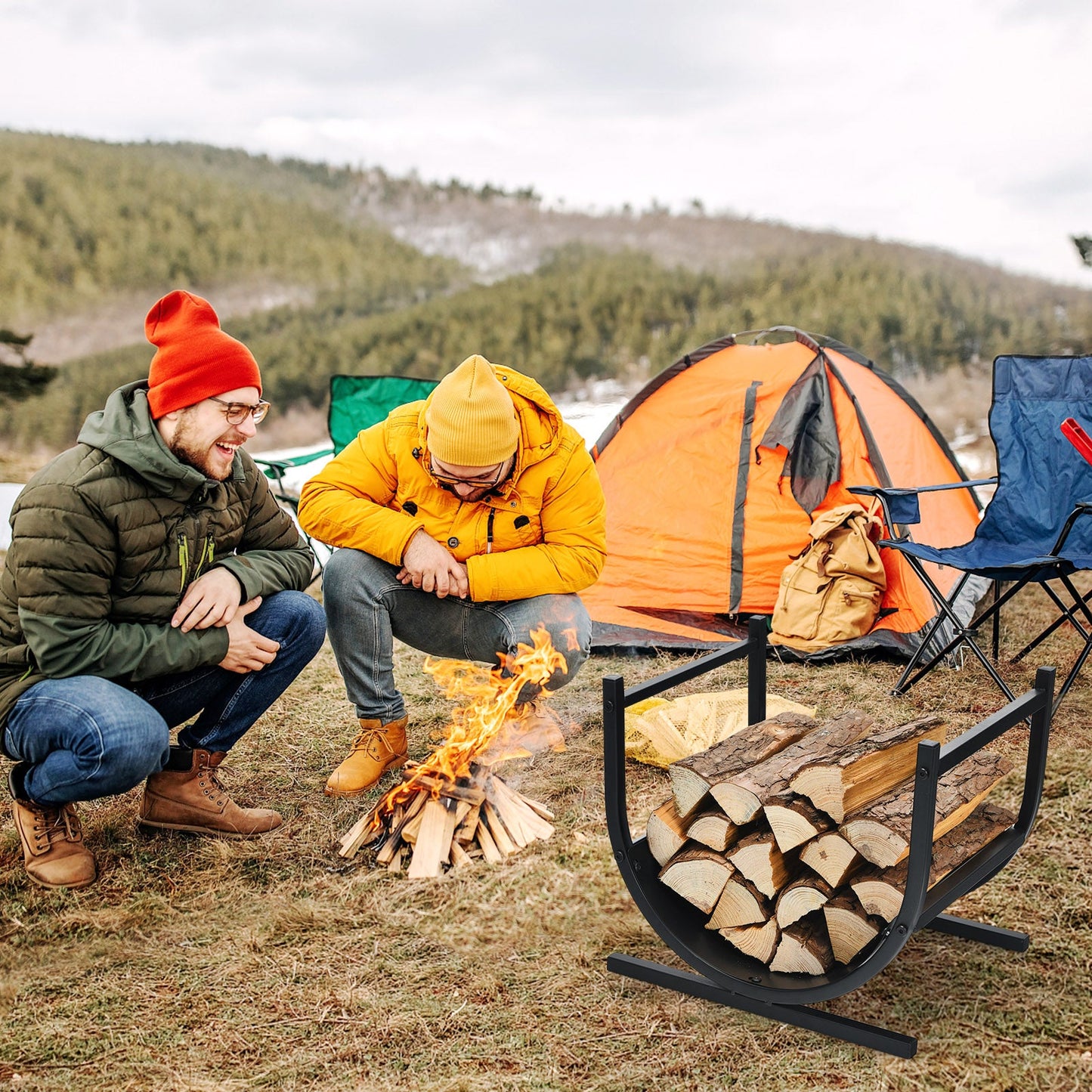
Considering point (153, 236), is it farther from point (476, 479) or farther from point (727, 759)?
point (727, 759)

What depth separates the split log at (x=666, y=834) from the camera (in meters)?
1.90

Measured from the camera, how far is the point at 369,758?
2809 mm

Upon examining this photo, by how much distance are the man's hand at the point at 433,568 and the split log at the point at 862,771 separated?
1144 millimetres

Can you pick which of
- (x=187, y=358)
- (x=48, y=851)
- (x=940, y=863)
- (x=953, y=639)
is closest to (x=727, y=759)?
(x=940, y=863)

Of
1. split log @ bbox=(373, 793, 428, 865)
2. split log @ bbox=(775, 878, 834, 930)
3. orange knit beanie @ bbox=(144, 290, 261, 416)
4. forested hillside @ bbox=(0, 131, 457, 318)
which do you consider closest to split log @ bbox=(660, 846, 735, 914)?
split log @ bbox=(775, 878, 834, 930)

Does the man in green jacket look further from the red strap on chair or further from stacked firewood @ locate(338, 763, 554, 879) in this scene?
the red strap on chair

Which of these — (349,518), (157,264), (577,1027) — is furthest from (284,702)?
(157,264)

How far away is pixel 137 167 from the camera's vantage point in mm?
22172

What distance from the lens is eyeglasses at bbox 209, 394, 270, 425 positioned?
88.8 inches

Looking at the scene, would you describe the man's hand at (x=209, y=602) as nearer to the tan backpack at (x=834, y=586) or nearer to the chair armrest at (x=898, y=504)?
the chair armrest at (x=898, y=504)

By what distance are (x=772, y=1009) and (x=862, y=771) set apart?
467 mm

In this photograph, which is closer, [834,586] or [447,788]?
[447,788]

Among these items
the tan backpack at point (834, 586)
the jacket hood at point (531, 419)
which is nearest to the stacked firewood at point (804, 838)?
the jacket hood at point (531, 419)

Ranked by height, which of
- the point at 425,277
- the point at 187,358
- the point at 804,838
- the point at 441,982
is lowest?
the point at 441,982
